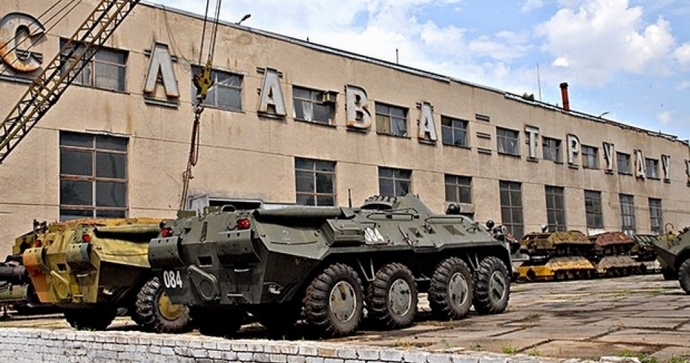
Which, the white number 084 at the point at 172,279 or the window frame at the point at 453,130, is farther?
the window frame at the point at 453,130

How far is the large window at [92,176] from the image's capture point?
2211 centimetres

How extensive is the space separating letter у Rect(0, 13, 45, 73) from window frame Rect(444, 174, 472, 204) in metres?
17.5

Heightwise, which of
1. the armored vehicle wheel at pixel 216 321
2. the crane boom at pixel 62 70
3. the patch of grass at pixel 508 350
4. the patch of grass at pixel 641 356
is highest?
the crane boom at pixel 62 70

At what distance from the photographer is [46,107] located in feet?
70.3

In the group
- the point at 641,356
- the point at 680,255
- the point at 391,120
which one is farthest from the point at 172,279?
the point at 391,120

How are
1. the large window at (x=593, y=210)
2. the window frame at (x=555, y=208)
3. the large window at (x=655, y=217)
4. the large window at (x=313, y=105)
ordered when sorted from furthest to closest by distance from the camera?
the large window at (x=655, y=217) → the large window at (x=593, y=210) → the window frame at (x=555, y=208) → the large window at (x=313, y=105)

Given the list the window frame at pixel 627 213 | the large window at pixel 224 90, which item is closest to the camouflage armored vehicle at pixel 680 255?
the large window at pixel 224 90

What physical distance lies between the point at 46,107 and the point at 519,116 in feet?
77.4

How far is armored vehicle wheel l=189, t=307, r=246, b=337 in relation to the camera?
10.9 m

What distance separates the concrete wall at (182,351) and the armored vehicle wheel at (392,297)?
3.01 m

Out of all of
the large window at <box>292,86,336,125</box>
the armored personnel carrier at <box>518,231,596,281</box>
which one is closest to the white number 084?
the large window at <box>292,86,336,125</box>

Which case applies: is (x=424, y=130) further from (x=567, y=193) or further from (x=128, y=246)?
(x=128, y=246)

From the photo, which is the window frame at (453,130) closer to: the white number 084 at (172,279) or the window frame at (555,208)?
the window frame at (555,208)

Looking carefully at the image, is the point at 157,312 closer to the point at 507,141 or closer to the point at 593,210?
the point at 507,141
